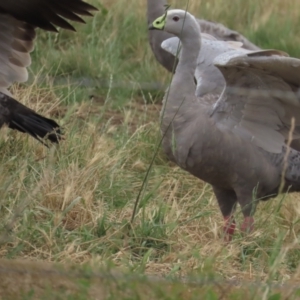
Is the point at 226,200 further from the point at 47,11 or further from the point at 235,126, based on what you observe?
the point at 47,11

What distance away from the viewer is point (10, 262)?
10.2 ft

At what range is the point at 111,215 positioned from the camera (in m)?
4.20

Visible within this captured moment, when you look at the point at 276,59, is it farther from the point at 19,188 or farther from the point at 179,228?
the point at 19,188

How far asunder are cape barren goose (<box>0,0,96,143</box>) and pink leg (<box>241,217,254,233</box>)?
3.13 ft

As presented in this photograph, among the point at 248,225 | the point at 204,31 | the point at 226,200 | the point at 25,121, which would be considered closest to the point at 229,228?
the point at 248,225

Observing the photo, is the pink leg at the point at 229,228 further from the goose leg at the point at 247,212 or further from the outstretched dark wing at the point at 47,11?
the outstretched dark wing at the point at 47,11

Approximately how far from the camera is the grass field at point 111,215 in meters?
2.98

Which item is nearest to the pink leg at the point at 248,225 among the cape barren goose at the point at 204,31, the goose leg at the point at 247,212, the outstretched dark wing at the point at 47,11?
the goose leg at the point at 247,212

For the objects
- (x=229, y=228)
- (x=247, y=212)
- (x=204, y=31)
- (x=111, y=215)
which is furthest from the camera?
(x=204, y=31)

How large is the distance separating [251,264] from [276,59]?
88 cm

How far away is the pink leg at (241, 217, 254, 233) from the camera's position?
409 centimetres

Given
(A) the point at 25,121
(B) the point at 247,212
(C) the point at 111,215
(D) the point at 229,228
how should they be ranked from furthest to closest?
(A) the point at 25,121 → (B) the point at 247,212 → (C) the point at 111,215 → (D) the point at 229,228

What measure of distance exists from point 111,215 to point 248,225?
60 centimetres

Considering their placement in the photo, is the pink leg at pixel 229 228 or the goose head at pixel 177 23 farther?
the goose head at pixel 177 23
